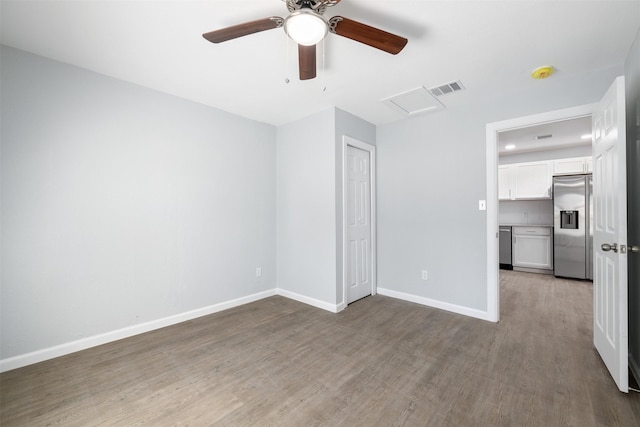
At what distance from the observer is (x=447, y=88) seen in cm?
280

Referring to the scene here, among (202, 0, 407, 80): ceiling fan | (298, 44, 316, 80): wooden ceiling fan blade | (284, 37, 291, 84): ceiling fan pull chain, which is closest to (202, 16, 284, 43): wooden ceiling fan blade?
(202, 0, 407, 80): ceiling fan

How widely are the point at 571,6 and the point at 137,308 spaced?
425 centimetres

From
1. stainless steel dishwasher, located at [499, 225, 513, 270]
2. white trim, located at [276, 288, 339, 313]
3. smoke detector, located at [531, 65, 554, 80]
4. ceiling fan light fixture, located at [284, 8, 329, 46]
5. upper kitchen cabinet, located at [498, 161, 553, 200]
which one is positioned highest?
smoke detector, located at [531, 65, 554, 80]

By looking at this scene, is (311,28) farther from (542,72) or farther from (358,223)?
(358,223)

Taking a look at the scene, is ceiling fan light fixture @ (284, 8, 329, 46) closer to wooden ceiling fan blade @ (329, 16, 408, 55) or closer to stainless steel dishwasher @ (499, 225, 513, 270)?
wooden ceiling fan blade @ (329, 16, 408, 55)

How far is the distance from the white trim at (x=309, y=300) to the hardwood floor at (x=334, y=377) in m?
0.25

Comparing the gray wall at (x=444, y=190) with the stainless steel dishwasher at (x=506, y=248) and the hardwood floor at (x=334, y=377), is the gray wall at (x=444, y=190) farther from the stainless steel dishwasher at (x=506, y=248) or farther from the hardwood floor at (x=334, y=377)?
the stainless steel dishwasher at (x=506, y=248)

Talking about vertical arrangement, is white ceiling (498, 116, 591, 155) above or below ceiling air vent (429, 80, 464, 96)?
below

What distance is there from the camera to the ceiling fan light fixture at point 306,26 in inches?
57.2

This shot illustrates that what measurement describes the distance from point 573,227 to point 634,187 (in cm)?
343

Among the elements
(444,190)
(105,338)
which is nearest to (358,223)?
(444,190)

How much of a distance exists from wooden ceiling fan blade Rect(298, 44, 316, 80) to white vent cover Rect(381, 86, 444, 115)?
4.44ft

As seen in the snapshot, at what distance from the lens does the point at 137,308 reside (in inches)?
108

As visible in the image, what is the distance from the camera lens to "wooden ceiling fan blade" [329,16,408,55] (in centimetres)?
154
